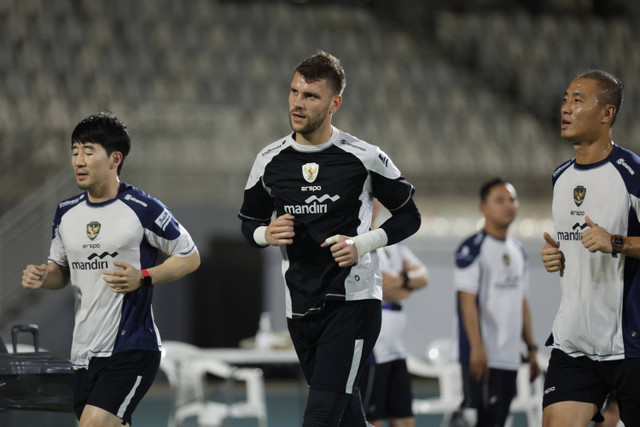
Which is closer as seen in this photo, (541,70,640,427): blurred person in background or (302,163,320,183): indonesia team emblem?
(541,70,640,427): blurred person in background

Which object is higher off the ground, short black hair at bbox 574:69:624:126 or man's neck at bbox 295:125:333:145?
short black hair at bbox 574:69:624:126

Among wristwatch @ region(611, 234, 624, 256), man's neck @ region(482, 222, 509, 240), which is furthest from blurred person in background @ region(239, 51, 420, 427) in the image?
man's neck @ region(482, 222, 509, 240)

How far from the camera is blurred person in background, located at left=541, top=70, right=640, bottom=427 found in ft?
13.5

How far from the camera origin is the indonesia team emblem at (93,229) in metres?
4.51

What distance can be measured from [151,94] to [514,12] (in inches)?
307

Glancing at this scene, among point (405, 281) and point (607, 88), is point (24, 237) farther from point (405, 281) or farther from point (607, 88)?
point (607, 88)

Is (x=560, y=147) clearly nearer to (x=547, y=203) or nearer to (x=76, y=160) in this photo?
(x=547, y=203)

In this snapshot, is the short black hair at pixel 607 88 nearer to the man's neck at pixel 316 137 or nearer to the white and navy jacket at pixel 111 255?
the man's neck at pixel 316 137

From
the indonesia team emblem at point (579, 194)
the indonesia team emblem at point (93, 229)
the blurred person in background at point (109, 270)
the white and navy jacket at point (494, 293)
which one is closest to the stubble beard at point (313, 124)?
the blurred person in background at point (109, 270)

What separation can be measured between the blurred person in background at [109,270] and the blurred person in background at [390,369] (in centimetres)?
196

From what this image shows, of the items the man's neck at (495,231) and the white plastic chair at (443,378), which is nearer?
the man's neck at (495,231)

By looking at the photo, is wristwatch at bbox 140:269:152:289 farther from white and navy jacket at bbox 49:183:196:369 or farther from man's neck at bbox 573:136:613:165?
man's neck at bbox 573:136:613:165

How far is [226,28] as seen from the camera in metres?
15.7

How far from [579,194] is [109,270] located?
86.9 inches
